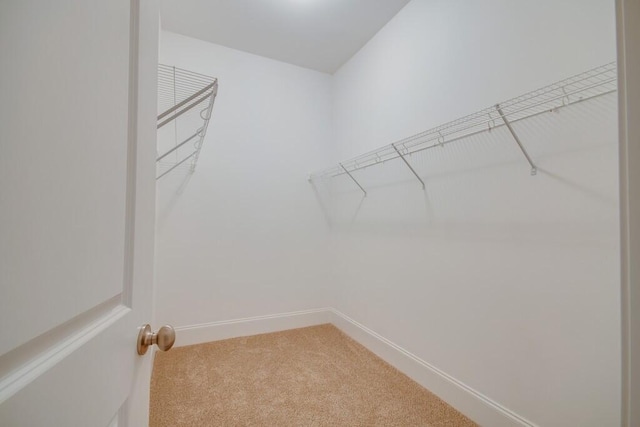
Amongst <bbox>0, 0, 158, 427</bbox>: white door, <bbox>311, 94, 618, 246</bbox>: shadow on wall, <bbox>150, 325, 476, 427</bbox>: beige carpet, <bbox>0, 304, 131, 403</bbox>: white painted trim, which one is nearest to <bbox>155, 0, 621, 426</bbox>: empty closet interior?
<bbox>311, 94, 618, 246</bbox>: shadow on wall

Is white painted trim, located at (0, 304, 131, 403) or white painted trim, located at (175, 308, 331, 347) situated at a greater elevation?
white painted trim, located at (0, 304, 131, 403)

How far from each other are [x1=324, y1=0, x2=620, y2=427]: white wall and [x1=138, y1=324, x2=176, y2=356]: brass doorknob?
138cm

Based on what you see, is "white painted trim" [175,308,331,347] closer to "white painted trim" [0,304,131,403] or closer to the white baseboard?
the white baseboard

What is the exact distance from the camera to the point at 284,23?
211cm

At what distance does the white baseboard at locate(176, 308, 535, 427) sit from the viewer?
4.26 ft

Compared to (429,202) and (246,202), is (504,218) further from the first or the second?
(246,202)

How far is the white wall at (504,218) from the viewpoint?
993 mm

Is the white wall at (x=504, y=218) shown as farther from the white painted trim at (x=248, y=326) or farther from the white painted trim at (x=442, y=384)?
the white painted trim at (x=248, y=326)

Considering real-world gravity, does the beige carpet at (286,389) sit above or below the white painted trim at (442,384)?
below

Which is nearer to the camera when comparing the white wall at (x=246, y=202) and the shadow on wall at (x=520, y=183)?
the shadow on wall at (x=520, y=183)

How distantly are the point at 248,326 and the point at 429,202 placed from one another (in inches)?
73.7

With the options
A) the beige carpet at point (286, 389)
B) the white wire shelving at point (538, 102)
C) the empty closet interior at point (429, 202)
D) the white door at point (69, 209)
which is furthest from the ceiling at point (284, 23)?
the beige carpet at point (286, 389)

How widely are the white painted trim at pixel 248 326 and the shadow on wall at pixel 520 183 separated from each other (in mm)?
1285

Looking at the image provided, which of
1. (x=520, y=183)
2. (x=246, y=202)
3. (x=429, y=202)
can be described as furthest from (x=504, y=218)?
(x=246, y=202)
